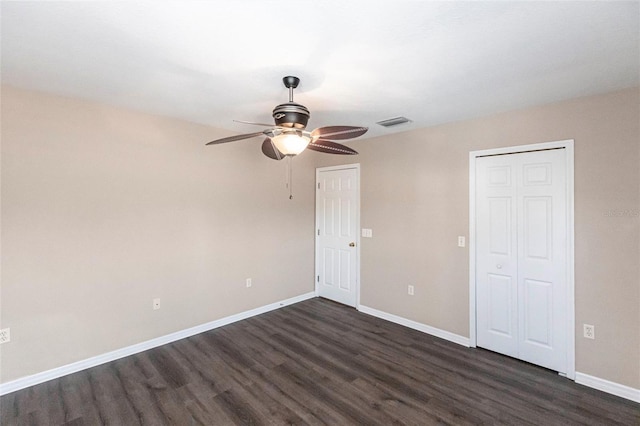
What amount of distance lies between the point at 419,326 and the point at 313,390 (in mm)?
1753

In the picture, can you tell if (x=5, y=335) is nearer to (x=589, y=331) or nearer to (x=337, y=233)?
(x=337, y=233)

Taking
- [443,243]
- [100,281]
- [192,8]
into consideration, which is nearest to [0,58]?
[192,8]

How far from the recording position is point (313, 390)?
2.48 metres

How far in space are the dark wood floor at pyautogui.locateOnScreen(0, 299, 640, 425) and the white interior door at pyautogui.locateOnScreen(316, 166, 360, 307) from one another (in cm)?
124

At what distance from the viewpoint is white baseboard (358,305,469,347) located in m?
3.34

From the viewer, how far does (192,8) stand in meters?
1.47

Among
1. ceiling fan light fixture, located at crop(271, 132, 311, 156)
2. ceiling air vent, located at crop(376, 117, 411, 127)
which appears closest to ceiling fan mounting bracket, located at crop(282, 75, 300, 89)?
ceiling fan light fixture, located at crop(271, 132, 311, 156)

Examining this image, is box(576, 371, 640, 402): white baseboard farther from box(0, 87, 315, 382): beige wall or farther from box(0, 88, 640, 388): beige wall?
box(0, 87, 315, 382): beige wall

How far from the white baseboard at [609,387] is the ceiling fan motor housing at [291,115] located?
321 cm

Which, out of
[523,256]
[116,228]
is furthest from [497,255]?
[116,228]

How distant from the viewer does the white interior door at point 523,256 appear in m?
2.74

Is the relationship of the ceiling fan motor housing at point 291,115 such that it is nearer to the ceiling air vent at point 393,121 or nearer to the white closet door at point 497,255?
the ceiling air vent at point 393,121

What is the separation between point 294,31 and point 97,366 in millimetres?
3377

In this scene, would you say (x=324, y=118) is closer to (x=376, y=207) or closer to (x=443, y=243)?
(x=376, y=207)
